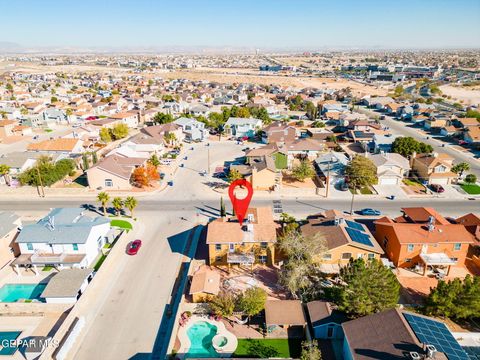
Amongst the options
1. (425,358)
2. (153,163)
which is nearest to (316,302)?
(425,358)

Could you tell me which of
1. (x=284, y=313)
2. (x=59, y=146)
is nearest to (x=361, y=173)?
(x=284, y=313)

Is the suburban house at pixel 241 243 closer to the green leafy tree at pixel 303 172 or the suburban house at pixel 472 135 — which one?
the green leafy tree at pixel 303 172

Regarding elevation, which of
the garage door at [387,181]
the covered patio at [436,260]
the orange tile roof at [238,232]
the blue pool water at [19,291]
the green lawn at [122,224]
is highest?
the orange tile roof at [238,232]

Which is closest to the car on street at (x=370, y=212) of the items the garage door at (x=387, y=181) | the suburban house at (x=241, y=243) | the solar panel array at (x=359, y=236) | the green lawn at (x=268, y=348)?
the solar panel array at (x=359, y=236)

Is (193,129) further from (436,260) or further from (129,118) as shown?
(436,260)

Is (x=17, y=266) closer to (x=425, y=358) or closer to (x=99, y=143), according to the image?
(x=425, y=358)
